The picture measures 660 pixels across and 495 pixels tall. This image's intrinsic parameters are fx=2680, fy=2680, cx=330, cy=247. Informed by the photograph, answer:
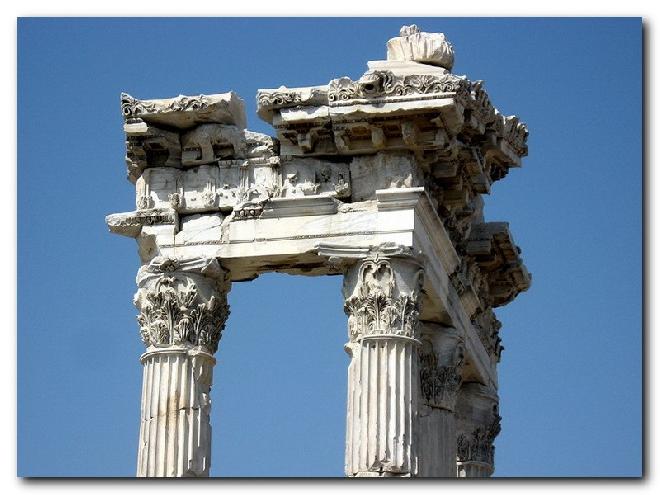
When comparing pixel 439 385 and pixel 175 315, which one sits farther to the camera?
pixel 439 385

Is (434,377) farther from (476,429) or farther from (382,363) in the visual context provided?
(476,429)

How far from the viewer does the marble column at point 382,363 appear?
4156 centimetres

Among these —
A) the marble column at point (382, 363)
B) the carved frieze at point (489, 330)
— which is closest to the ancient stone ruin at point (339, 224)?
the marble column at point (382, 363)

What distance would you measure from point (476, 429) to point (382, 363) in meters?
7.80

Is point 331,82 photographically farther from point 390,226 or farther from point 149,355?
point 149,355

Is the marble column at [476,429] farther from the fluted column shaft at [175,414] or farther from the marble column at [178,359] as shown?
the fluted column shaft at [175,414]

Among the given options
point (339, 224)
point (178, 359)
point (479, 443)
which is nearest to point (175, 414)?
point (178, 359)

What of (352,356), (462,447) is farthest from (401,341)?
(462,447)

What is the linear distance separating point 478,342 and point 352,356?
6.56m

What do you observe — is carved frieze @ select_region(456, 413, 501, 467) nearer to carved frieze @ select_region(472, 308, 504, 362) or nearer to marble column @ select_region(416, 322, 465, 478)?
carved frieze @ select_region(472, 308, 504, 362)

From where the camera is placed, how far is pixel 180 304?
43.5 m

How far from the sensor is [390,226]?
140 feet

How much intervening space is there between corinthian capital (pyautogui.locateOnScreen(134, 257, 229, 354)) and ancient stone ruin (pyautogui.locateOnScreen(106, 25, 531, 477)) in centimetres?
2

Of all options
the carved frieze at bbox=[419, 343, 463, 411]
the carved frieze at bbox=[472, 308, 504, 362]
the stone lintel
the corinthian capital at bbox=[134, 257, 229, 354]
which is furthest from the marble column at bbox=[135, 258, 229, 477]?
the carved frieze at bbox=[472, 308, 504, 362]
